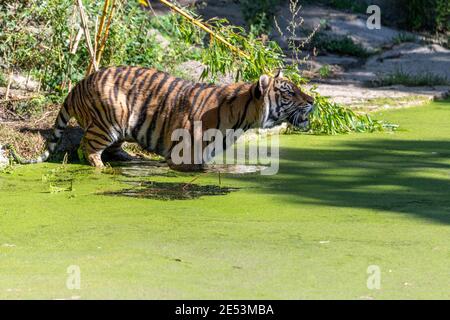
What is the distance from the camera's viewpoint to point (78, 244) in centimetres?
613

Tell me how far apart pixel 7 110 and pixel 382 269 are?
17.3 ft

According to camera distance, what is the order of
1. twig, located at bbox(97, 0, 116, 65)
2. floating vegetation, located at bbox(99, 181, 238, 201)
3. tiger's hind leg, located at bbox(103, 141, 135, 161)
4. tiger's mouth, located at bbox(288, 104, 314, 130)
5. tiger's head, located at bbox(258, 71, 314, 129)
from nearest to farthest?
floating vegetation, located at bbox(99, 181, 238, 201)
tiger's head, located at bbox(258, 71, 314, 129)
tiger's mouth, located at bbox(288, 104, 314, 130)
tiger's hind leg, located at bbox(103, 141, 135, 161)
twig, located at bbox(97, 0, 116, 65)

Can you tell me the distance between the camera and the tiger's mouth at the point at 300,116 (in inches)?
356

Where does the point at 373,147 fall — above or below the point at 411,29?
below

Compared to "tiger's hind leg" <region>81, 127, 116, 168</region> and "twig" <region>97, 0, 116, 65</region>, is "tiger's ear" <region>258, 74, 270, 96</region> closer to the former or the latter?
"tiger's hind leg" <region>81, 127, 116, 168</region>

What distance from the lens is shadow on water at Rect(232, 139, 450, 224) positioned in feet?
24.2

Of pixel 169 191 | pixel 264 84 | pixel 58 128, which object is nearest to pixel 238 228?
pixel 169 191

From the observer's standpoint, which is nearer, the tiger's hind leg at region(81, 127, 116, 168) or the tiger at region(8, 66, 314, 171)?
the tiger at region(8, 66, 314, 171)

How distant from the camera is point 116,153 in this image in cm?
924

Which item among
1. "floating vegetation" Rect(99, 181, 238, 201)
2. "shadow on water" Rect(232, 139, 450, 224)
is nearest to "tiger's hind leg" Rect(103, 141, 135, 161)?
A: "floating vegetation" Rect(99, 181, 238, 201)

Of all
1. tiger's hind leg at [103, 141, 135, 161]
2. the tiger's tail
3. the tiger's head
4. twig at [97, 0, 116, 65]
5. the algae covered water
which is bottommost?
the algae covered water

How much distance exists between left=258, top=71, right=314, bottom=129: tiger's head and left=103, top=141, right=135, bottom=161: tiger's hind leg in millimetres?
1249

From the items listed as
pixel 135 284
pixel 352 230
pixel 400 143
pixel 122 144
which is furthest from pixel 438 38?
pixel 135 284

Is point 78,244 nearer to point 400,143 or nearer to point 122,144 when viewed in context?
point 122,144
